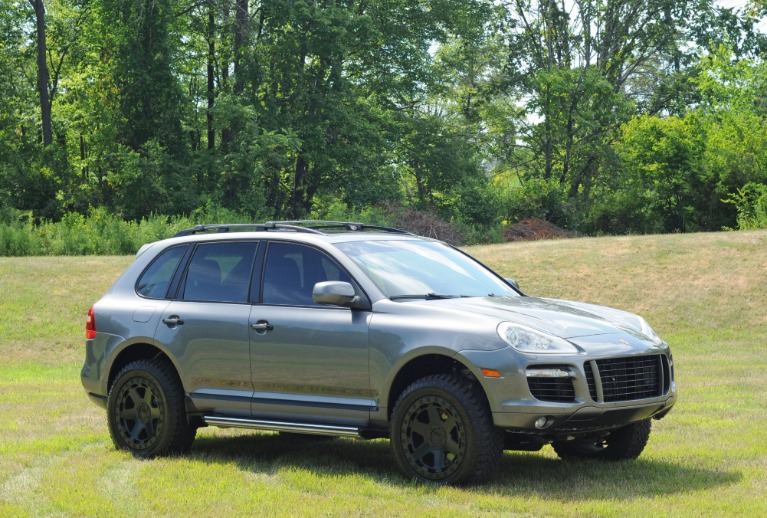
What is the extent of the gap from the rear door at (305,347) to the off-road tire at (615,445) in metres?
1.92

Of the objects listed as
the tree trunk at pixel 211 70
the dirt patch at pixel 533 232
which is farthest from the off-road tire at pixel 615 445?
the tree trunk at pixel 211 70

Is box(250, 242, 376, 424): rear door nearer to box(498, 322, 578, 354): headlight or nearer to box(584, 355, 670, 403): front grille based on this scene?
box(498, 322, 578, 354): headlight

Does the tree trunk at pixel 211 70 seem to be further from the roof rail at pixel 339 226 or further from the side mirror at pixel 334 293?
the side mirror at pixel 334 293

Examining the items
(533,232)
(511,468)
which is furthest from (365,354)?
(533,232)

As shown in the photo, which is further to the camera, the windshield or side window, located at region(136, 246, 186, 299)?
side window, located at region(136, 246, 186, 299)

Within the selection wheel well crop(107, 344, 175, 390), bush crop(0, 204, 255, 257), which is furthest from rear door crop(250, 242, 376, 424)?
bush crop(0, 204, 255, 257)

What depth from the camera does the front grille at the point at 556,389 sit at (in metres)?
6.88

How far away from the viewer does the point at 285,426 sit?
790 centimetres

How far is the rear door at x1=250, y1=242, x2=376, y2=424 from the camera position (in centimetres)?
759

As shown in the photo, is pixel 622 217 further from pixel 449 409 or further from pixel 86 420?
pixel 449 409

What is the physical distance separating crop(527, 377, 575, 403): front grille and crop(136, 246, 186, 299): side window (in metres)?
3.55

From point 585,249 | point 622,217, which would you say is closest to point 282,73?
point 622,217

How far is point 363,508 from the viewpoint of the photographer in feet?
21.4

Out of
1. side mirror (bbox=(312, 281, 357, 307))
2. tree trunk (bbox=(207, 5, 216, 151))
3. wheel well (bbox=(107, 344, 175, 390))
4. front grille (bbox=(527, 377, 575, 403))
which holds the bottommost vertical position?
wheel well (bbox=(107, 344, 175, 390))
